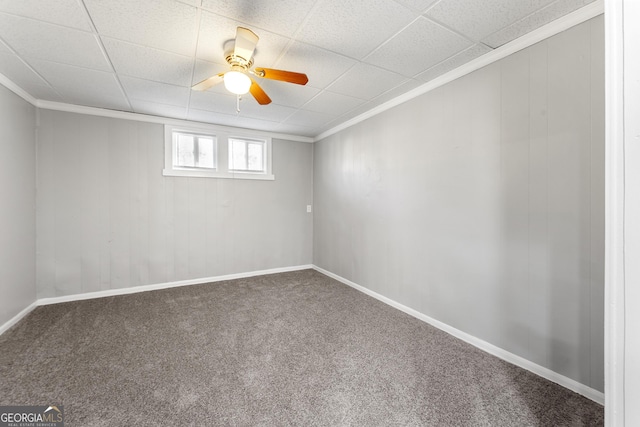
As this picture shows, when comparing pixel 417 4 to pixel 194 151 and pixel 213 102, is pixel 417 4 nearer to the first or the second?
pixel 213 102

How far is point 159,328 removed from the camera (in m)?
2.58

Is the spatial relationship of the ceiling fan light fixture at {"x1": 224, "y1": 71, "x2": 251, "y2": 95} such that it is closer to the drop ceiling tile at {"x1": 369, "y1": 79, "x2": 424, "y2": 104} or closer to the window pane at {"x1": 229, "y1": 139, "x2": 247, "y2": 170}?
the drop ceiling tile at {"x1": 369, "y1": 79, "x2": 424, "y2": 104}

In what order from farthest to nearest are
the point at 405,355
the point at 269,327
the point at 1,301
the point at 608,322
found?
the point at 269,327 < the point at 1,301 < the point at 405,355 < the point at 608,322

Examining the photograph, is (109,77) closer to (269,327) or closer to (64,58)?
(64,58)

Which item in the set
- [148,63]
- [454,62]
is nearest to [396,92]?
[454,62]

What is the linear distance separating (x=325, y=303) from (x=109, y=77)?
3299mm

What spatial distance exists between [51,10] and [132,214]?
8.18ft

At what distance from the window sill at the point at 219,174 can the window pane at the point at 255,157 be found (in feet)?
0.54

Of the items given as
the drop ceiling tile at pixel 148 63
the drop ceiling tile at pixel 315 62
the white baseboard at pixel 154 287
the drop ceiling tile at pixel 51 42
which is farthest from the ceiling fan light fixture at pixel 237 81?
the white baseboard at pixel 154 287

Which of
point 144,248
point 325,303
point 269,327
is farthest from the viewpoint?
point 144,248

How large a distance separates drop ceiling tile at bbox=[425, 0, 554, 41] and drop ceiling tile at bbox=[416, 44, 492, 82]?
8.3 inches

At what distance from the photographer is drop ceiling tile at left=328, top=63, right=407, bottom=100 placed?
2.42 m

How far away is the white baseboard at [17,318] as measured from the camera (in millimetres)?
2479

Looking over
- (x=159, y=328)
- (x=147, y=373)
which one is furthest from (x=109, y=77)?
(x=147, y=373)
